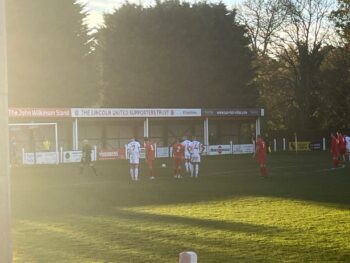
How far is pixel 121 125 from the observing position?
52156 millimetres

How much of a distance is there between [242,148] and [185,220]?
40888mm

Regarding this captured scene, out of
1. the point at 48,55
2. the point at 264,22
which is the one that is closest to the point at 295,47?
the point at 264,22

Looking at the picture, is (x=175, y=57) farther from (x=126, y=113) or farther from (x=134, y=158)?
(x=134, y=158)

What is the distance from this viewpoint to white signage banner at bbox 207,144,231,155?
52325 mm

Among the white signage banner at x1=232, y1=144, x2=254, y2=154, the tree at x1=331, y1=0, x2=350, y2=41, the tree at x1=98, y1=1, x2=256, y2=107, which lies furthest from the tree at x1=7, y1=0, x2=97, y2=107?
the tree at x1=331, y1=0, x2=350, y2=41

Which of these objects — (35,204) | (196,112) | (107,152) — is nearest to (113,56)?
(196,112)

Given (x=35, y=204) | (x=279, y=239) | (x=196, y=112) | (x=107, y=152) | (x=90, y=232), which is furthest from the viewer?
(x=196, y=112)

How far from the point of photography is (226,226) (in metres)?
13.4

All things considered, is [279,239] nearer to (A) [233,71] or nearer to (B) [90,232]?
(B) [90,232]

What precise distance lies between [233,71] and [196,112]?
1711 cm

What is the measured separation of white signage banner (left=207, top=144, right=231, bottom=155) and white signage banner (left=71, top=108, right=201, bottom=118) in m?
3.11

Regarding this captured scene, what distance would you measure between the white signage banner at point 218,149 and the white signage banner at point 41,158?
47.8ft

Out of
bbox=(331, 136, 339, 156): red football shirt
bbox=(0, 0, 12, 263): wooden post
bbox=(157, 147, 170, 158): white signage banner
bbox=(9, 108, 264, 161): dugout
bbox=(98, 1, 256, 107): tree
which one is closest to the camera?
bbox=(0, 0, 12, 263): wooden post

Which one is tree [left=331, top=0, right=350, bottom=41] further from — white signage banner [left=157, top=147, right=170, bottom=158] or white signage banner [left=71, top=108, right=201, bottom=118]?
white signage banner [left=157, top=147, right=170, bottom=158]
